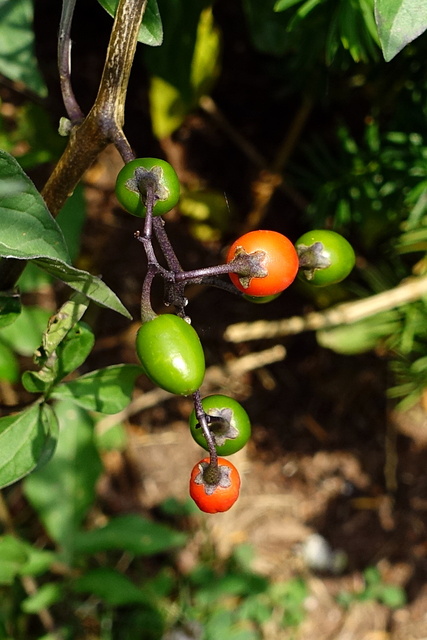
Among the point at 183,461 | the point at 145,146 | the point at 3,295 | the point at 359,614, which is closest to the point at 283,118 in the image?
the point at 145,146

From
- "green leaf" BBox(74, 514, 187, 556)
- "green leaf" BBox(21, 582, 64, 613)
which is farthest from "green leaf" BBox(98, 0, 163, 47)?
"green leaf" BBox(21, 582, 64, 613)

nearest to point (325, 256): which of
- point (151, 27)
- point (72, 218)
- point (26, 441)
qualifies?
point (151, 27)

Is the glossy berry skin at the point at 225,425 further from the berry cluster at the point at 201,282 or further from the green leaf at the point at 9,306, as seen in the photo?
the green leaf at the point at 9,306

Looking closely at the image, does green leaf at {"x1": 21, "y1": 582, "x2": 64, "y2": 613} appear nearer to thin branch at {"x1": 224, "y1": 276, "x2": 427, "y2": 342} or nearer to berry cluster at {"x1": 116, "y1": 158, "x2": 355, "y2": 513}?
thin branch at {"x1": 224, "y1": 276, "x2": 427, "y2": 342}

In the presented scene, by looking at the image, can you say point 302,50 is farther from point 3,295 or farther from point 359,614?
point 359,614

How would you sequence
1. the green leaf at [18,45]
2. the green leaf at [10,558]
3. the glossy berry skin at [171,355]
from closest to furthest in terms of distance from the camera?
1. the glossy berry skin at [171,355]
2. the green leaf at [18,45]
3. the green leaf at [10,558]

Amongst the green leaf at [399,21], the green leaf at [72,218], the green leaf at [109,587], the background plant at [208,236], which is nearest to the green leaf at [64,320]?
the background plant at [208,236]

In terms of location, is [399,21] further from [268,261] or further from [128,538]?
[128,538]
